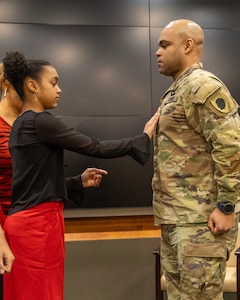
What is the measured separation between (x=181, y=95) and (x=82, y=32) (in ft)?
6.16

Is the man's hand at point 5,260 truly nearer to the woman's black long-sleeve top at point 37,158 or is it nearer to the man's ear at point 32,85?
the woman's black long-sleeve top at point 37,158

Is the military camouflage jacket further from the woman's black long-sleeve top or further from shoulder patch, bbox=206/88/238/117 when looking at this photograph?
the woman's black long-sleeve top

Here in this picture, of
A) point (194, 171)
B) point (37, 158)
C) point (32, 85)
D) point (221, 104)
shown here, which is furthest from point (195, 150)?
point (32, 85)

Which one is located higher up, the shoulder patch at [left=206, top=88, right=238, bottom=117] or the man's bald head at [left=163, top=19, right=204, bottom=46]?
the man's bald head at [left=163, top=19, right=204, bottom=46]

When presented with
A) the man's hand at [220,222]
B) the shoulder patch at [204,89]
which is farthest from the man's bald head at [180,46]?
the man's hand at [220,222]

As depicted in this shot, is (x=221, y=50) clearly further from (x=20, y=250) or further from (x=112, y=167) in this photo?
(x=20, y=250)

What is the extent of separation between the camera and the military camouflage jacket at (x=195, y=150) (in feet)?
4.82

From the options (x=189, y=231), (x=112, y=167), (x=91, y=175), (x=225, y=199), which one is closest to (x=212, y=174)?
(x=225, y=199)

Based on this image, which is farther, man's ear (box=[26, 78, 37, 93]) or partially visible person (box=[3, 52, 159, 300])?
man's ear (box=[26, 78, 37, 93])

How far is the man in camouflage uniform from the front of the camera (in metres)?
1.48

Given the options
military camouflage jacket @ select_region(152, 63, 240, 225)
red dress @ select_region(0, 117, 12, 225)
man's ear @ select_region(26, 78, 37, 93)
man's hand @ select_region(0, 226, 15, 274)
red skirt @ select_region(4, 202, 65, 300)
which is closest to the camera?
man's hand @ select_region(0, 226, 15, 274)

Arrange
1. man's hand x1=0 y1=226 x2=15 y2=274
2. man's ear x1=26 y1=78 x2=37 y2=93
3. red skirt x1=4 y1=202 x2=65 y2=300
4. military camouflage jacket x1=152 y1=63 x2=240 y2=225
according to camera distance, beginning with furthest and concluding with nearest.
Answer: man's ear x1=26 y1=78 x2=37 y2=93, red skirt x1=4 y1=202 x2=65 y2=300, military camouflage jacket x1=152 y1=63 x2=240 y2=225, man's hand x1=0 y1=226 x2=15 y2=274

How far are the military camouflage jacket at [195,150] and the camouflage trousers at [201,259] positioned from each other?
56mm

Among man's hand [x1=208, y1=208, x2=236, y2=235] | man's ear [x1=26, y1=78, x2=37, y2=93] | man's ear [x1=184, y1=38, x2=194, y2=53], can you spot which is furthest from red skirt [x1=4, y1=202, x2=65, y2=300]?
man's ear [x1=184, y1=38, x2=194, y2=53]
